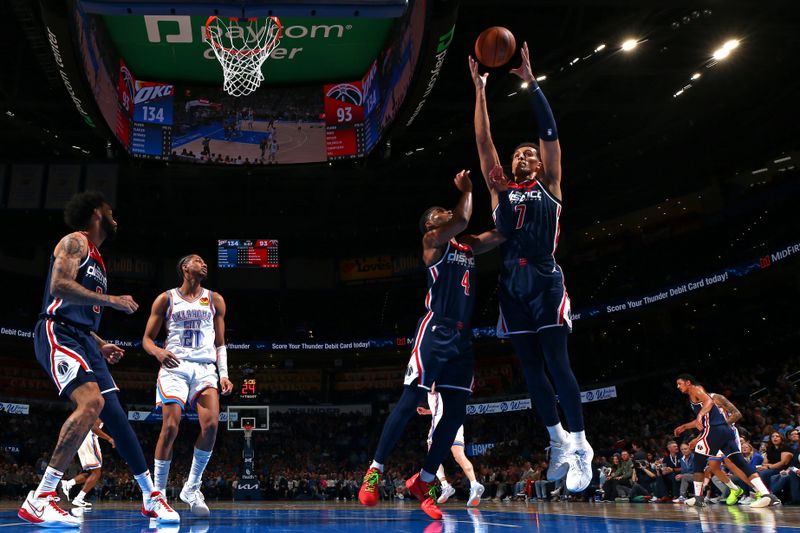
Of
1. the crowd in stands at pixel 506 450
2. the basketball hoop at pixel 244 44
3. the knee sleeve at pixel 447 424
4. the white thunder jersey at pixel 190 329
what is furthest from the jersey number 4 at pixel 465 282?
the crowd in stands at pixel 506 450

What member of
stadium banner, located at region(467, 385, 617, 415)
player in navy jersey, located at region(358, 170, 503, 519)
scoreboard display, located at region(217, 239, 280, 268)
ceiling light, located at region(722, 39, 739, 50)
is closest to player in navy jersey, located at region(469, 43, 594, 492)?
player in navy jersey, located at region(358, 170, 503, 519)

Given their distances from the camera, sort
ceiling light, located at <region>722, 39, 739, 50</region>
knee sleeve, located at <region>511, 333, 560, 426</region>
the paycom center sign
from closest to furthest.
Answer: knee sleeve, located at <region>511, 333, 560, 426</region> < the paycom center sign < ceiling light, located at <region>722, 39, 739, 50</region>

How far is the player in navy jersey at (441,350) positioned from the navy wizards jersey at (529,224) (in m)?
0.42

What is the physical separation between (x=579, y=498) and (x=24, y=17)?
48.2 ft

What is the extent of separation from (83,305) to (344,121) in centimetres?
1154

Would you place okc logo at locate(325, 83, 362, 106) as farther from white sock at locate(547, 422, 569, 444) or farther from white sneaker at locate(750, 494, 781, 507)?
white sock at locate(547, 422, 569, 444)

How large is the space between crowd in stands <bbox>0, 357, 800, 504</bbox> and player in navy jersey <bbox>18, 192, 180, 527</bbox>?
9.64m

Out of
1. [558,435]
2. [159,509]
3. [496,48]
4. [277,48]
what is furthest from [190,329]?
[277,48]

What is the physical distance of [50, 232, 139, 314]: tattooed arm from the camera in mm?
4801

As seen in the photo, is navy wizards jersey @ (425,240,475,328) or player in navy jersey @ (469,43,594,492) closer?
player in navy jersey @ (469,43,594,492)

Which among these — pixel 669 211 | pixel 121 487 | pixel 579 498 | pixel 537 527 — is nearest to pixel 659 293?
pixel 669 211

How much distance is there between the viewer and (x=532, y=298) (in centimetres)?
494

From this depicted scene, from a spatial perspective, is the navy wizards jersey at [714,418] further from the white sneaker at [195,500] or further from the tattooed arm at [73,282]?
the tattooed arm at [73,282]

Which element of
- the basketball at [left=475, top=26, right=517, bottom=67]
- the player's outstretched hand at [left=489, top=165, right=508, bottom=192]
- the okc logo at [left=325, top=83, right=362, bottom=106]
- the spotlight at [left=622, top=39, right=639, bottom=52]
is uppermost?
the spotlight at [left=622, top=39, right=639, bottom=52]
